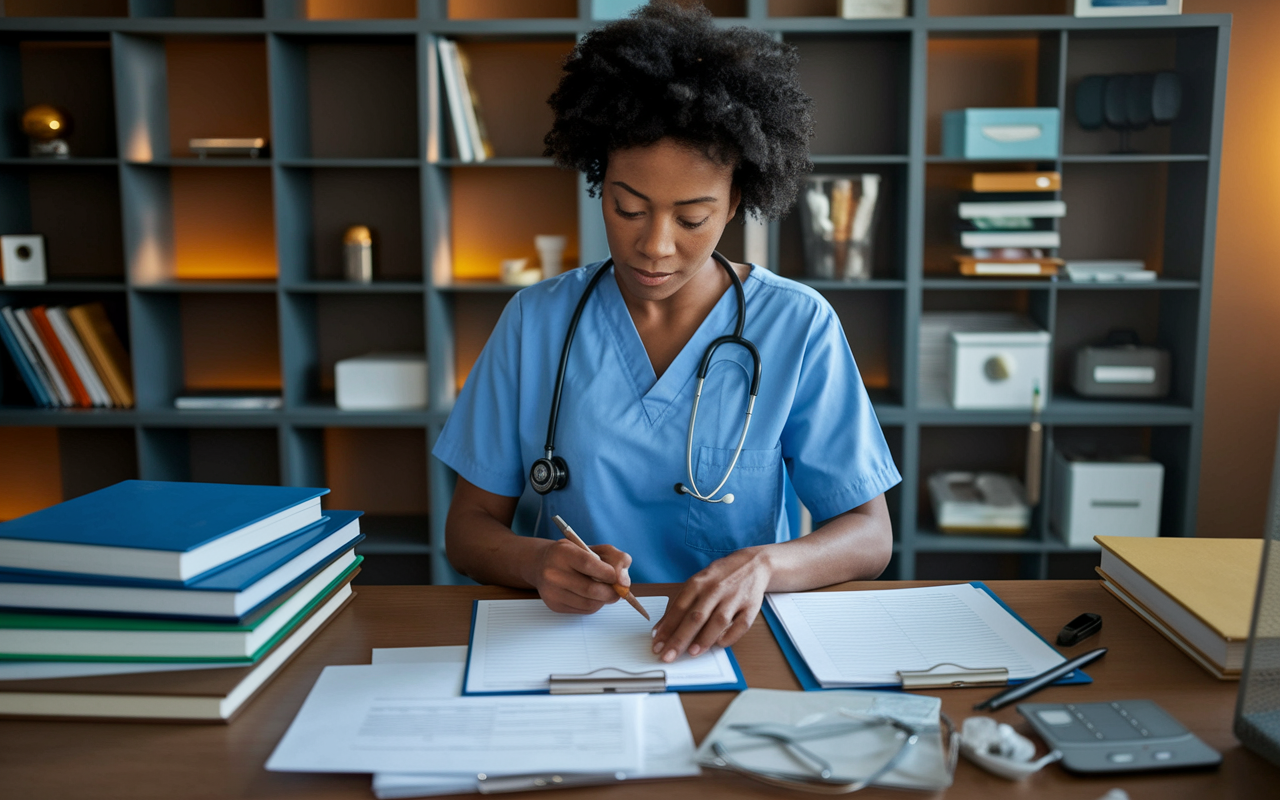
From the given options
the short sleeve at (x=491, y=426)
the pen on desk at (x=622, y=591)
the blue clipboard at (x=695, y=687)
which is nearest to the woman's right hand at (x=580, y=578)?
the pen on desk at (x=622, y=591)

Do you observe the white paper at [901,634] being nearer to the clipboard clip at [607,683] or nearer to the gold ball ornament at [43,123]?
the clipboard clip at [607,683]

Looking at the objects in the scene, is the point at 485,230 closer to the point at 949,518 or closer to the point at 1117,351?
the point at 949,518

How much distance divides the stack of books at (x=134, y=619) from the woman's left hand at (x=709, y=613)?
38 centimetres

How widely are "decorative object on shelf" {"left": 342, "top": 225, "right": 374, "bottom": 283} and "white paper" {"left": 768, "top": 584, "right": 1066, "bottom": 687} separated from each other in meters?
1.94

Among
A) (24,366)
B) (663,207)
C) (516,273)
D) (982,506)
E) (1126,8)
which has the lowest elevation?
(982,506)

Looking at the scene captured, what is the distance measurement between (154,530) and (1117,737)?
0.85m

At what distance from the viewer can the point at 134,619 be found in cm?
85

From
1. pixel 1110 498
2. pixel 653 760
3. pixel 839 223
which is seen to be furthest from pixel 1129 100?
pixel 653 760

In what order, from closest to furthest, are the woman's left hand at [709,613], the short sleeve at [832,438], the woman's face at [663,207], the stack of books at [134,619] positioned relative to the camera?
A: the stack of books at [134,619] → the woman's left hand at [709,613] → the woman's face at [663,207] → the short sleeve at [832,438]

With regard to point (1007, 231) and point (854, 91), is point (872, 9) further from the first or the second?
point (1007, 231)

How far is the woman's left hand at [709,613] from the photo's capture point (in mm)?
935

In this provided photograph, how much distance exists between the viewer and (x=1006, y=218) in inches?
101

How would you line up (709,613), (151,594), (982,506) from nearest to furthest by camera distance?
(151,594) < (709,613) < (982,506)

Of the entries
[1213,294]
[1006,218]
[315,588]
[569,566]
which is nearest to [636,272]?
[569,566]
